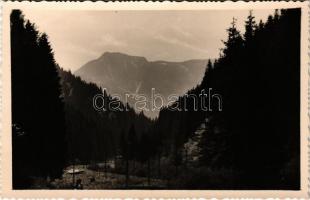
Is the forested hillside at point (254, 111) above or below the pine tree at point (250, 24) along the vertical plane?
below

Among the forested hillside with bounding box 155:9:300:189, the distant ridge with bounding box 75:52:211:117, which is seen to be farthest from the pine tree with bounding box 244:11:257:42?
the distant ridge with bounding box 75:52:211:117

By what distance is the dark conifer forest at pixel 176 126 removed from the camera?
2.48 m

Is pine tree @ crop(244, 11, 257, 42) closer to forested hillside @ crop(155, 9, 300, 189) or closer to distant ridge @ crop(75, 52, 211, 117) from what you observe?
forested hillside @ crop(155, 9, 300, 189)

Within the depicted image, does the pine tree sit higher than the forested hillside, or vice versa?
the pine tree

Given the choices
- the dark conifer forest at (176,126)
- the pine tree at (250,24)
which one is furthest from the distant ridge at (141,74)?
the pine tree at (250,24)

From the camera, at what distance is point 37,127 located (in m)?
2.54

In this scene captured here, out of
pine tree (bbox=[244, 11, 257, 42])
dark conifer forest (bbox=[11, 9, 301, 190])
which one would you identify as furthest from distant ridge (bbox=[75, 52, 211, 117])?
pine tree (bbox=[244, 11, 257, 42])

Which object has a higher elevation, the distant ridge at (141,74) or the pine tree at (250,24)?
the pine tree at (250,24)

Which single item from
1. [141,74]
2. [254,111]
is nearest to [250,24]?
[254,111]

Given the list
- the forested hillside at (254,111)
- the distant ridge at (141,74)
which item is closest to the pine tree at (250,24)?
the forested hillside at (254,111)

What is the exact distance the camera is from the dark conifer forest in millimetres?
2484

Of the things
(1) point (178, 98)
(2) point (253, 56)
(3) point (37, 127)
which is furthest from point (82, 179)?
(2) point (253, 56)

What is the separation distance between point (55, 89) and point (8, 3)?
0.52 metres

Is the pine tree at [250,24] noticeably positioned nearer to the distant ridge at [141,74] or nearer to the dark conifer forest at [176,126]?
the dark conifer forest at [176,126]
